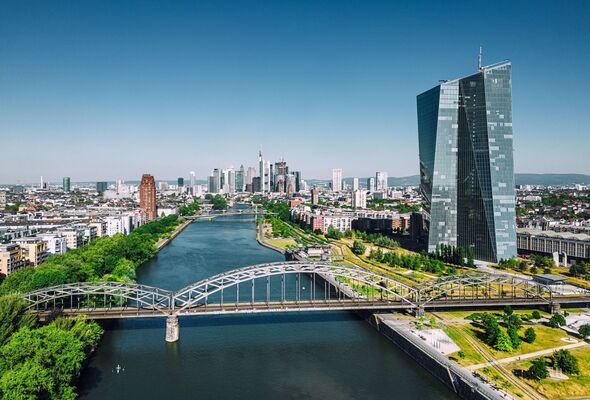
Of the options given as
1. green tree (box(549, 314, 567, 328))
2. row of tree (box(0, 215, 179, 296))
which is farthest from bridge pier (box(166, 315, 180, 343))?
green tree (box(549, 314, 567, 328))

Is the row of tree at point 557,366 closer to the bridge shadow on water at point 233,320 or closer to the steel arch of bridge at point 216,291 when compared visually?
the steel arch of bridge at point 216,291

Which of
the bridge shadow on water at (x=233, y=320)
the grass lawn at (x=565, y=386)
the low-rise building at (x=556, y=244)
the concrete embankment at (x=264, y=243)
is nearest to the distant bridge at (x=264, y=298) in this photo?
the bridge shadow on water at (x=233, y=320)

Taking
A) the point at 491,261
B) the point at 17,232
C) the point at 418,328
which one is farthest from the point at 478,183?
the point at 17,232

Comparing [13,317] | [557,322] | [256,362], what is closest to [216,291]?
[256,362]

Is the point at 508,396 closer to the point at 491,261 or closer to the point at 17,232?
the point at 491,261

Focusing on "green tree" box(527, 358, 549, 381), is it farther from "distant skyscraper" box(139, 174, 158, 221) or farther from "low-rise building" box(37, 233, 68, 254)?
"distant skyscraper" box(139, 174, 158, 221)

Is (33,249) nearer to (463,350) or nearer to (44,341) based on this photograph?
(44,341)
